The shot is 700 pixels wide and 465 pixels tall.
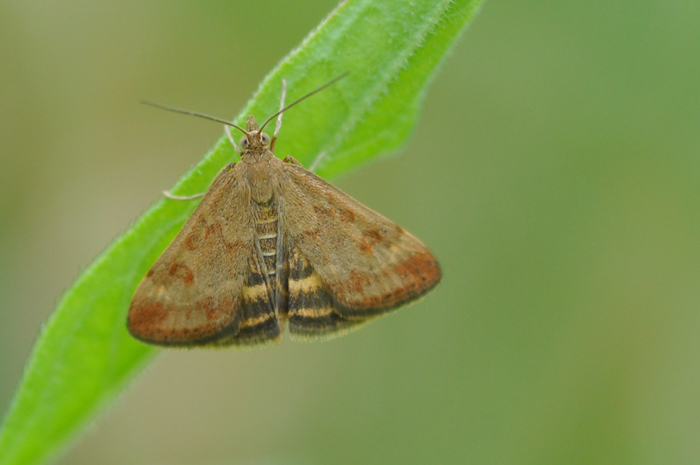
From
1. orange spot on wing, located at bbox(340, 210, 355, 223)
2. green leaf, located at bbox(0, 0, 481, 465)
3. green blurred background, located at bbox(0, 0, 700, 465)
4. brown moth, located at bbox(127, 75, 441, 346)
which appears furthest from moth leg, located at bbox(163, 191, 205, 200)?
green blurred background, located at bbox(0, 0, 700, 465)

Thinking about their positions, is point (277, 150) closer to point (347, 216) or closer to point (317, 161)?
point (317, 161)

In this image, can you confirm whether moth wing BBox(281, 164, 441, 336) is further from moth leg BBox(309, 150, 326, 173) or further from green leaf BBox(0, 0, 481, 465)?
green leaf BBox(0, 0, 481, 465)

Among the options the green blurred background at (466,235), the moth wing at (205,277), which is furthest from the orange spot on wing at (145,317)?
the green blurred background at (466,235)

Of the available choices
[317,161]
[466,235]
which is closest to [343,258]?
[317,161]

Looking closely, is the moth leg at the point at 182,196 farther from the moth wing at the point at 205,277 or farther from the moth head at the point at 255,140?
the moth head at the point at 255,140

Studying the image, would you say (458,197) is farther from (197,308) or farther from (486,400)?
(197,308)

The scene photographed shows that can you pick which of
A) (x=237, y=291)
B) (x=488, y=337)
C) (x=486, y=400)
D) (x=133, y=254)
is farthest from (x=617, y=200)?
(x=133, y=254)
